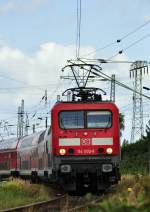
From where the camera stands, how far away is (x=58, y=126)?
22.2 meters

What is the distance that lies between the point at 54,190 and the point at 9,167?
67.2 ft

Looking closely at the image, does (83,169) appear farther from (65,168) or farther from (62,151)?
(62,151)

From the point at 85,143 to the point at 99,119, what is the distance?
1082 mm

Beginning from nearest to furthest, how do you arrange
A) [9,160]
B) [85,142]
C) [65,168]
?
[65,168] → [85,142] → [9,160]

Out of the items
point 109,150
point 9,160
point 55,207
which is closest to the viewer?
point 55,207

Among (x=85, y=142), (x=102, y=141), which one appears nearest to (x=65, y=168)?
(x=85, y=142)

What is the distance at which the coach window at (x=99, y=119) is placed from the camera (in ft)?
73.3

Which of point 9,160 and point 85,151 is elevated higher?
point 85,151

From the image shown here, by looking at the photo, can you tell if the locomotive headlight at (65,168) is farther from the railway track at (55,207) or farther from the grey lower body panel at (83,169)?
the railway track at (55,207)

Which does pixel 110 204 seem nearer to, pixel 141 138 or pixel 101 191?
pixel 101 191

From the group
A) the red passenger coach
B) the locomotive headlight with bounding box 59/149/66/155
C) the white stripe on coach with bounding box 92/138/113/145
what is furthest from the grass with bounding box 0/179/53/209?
the red passenger coach

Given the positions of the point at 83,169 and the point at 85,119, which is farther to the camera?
the point at 85,119

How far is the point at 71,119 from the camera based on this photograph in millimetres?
22422

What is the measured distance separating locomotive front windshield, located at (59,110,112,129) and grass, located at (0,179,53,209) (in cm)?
277
